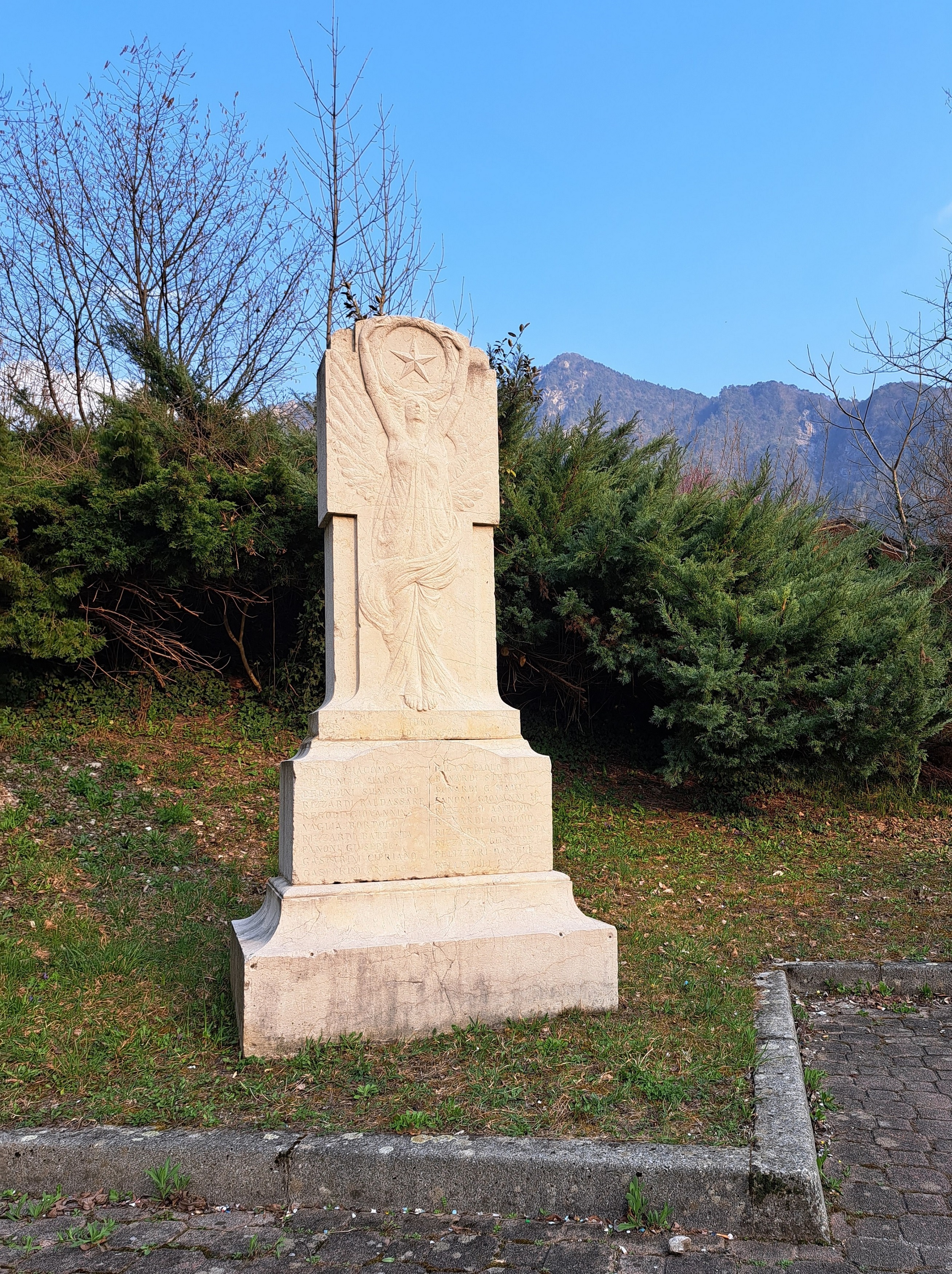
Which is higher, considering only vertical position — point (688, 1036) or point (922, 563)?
point (922, 563)

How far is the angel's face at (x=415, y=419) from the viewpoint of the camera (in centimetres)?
464

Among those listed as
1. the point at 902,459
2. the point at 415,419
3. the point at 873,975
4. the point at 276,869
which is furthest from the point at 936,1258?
the point at 902,459

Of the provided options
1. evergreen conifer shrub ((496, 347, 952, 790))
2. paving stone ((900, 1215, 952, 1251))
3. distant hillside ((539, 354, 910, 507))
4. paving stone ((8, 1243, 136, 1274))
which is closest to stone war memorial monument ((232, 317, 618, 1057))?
paving stone ((8, 1243, 136, 1274))

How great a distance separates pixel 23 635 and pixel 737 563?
6.51m

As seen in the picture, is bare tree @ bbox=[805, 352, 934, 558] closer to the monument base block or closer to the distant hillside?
the monument base block

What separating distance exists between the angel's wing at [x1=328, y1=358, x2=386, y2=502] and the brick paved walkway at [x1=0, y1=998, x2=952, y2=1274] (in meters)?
3.06

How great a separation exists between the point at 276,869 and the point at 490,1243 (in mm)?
4430

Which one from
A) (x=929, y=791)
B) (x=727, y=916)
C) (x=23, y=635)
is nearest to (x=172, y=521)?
(x=23, y=635)

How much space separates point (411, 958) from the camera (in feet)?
12.8

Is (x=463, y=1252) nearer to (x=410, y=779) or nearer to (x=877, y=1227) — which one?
(x=877, y=1227)

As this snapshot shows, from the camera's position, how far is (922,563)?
33.0ft

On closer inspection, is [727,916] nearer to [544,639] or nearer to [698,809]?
[698,809]

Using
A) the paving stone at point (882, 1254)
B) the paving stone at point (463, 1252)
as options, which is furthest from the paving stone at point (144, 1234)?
the paving stone at point (882, 1254)

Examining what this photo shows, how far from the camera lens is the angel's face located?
15.2ft
